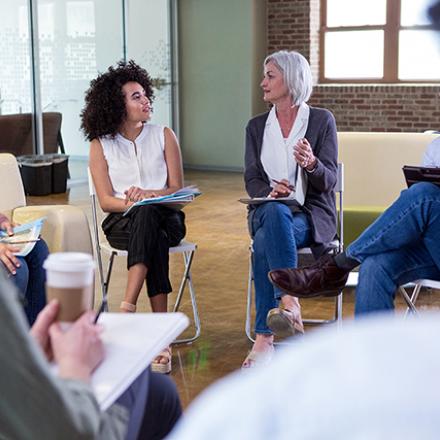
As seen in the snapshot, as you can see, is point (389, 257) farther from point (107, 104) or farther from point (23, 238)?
point (107, 104)

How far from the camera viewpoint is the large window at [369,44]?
1045 centimetres

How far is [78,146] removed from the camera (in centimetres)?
1020

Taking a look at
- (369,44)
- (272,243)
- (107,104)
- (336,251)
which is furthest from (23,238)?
(369,44)

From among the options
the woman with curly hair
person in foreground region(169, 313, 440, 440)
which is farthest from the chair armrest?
person in foreground region(169, 313, 440, 440)

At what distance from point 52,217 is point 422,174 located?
5.43 ft

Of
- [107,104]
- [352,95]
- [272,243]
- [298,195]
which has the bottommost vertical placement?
[272,243]

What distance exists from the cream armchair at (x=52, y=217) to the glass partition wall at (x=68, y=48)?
17.6 feet

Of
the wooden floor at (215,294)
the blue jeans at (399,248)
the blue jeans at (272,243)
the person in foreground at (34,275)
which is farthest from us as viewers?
the wooden floor at (215,294)

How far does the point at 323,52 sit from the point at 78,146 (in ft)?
10.8

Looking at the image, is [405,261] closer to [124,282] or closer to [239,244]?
[124,282]

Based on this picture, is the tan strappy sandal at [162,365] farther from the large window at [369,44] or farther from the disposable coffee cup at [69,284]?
the large window at [369,44]

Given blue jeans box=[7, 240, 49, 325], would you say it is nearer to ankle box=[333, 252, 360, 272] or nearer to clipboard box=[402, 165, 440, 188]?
ankle box=[333, 252, 360, 272]

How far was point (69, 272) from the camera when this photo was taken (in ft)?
5.06

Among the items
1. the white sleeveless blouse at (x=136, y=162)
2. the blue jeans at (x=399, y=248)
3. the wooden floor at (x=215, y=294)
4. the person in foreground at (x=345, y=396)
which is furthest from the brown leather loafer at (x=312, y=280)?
the person in foreground at (x=345, y=396)
